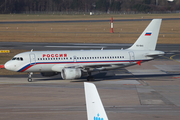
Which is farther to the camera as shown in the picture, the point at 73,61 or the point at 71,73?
the point at 73,61

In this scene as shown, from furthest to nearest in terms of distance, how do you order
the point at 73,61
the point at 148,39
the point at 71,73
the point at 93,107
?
the point at 148,39
the point at 73,61
the point at 71,73
the point at 93,107

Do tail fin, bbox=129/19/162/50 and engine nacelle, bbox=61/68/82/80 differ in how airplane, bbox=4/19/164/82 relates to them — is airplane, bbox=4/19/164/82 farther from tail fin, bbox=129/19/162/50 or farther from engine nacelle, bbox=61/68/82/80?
tail fin, bbox=129/19/162/50

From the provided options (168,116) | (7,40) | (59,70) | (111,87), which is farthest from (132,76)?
(7,40)

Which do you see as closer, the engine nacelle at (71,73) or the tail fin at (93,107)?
the tail fin at (93,107)

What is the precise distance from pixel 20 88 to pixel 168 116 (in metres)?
16.6

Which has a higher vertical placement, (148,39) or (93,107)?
(93,107)

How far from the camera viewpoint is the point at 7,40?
79.4 m

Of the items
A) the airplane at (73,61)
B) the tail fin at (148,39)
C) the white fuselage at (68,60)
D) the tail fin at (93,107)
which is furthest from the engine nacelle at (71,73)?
the tail fin at (93,107)

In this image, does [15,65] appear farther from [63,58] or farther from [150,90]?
[150,90]

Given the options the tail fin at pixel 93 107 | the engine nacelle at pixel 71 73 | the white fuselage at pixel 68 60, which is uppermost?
the tail fin at pixel 93 107

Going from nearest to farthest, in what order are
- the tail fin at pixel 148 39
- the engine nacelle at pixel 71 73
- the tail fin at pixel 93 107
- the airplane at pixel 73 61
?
the tail fin at pixel 93 107 → the engine nacelle at pixel 71 73 → the airplane at pixel 73 61 → the tail fin at pixel 148 39

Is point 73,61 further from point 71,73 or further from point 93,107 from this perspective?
point 93,107

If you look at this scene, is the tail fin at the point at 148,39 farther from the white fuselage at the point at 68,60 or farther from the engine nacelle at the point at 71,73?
the engine nacelle at the point at 71,73

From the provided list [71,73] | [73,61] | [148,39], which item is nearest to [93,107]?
[71,73]
